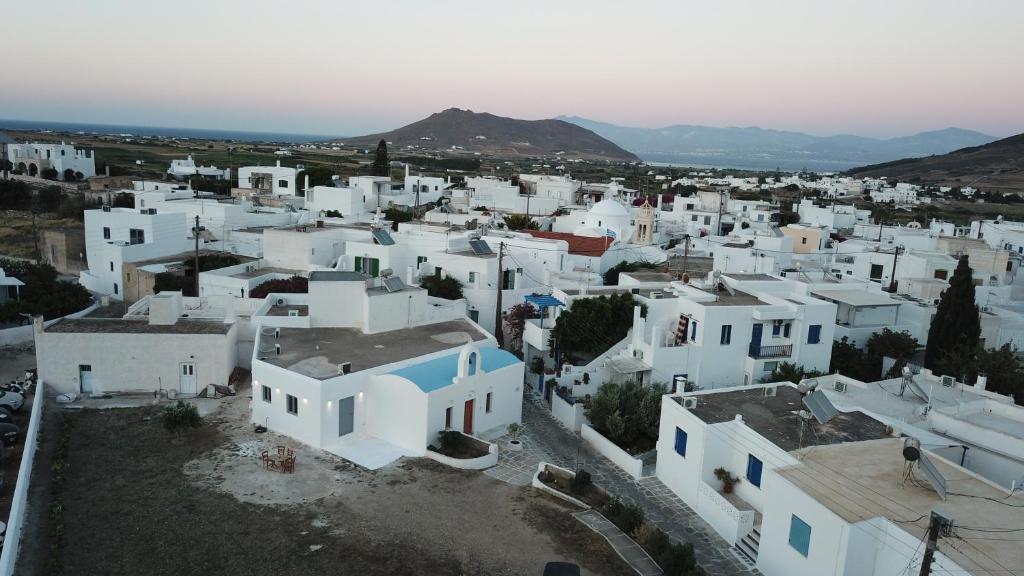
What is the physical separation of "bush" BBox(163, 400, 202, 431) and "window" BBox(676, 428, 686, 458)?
48.2ft

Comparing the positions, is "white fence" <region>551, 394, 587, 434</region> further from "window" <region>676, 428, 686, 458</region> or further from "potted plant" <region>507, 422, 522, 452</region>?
"window" <region>676, 428, 686, 458</region>

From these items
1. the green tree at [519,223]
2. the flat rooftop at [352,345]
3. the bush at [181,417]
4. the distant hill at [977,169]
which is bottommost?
the bush at [181,417]

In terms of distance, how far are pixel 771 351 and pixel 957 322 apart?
8.52 meters

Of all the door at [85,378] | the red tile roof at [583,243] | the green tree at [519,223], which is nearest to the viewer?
the door at [85,378]

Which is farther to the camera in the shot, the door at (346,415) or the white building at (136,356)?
the white building at (136,356)

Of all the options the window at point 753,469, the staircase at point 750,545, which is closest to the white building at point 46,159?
the window at point 753,469

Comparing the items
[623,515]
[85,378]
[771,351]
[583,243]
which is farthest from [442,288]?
[623,515]

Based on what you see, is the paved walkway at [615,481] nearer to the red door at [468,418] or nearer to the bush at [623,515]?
the bush at [623,515]

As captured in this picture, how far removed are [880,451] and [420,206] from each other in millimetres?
57166

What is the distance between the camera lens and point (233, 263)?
3859cm

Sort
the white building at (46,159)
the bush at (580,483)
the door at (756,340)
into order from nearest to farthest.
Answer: the bush at (580,483)
the door at (756,340)
the white building at (46,159)

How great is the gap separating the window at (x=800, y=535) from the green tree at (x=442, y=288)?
2166 cm

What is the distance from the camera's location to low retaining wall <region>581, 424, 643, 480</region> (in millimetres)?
21031

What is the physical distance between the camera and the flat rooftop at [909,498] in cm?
1257
